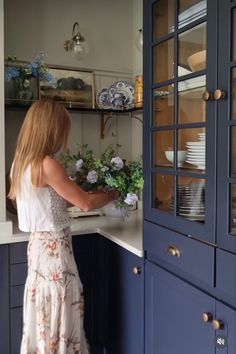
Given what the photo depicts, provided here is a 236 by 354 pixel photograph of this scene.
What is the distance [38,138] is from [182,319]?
3.20ft

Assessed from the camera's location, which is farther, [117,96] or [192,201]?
[117,96]

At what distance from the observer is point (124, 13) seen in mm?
2596

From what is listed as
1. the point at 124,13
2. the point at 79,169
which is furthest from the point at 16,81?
the point at 124,13

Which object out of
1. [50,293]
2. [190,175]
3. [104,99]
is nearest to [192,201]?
[190,175]

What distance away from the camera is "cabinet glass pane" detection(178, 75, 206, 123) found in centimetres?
127

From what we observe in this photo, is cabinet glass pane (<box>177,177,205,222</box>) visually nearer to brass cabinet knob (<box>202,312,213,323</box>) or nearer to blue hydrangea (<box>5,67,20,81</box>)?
→ brass cabinet knob (<box>202,312,213,323</box>)

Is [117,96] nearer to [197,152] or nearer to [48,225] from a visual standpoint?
[48,225]

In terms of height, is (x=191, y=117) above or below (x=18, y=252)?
above

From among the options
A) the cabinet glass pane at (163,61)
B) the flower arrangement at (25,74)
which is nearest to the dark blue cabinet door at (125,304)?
the cabinet glass pane at (163,61)

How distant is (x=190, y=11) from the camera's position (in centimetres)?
132

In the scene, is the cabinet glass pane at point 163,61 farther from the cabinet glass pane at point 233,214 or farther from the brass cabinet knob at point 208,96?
the cabinet glass pane at point 233,214

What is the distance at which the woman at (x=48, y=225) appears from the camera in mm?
1640

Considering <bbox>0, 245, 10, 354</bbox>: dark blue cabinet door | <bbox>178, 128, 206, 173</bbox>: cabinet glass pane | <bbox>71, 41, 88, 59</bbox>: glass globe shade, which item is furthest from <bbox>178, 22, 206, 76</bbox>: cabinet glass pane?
<bbox>0, 245, 10, 354</bbox>: dark blue cabinet door

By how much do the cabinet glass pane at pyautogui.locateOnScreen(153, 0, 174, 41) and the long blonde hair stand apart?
546mm
